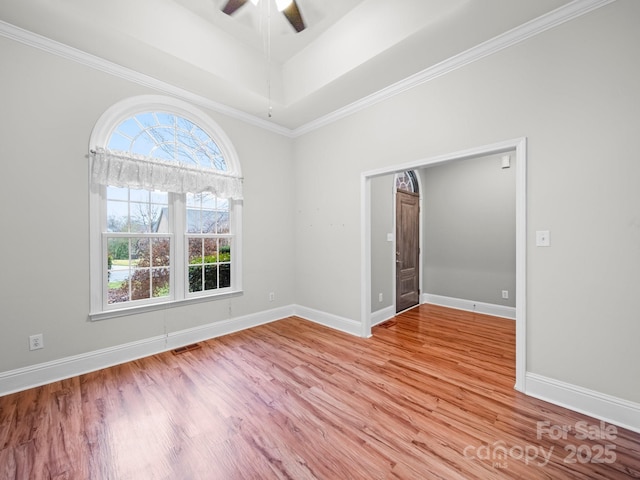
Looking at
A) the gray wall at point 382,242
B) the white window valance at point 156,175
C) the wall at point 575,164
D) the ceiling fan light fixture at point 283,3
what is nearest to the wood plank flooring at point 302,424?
the wall at point 575,164

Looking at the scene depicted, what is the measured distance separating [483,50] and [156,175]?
3.58 meters

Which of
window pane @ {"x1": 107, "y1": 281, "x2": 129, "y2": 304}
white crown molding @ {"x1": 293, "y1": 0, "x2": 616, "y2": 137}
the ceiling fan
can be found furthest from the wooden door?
window pane @ {"x1": 107, "y1": 281, "x2": 129, "y2": 304}

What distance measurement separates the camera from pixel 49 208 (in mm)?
2449

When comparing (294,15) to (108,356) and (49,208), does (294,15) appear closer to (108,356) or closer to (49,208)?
(49,208)

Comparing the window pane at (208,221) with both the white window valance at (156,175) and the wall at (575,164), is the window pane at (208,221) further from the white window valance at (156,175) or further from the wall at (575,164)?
the wall at (575,164)

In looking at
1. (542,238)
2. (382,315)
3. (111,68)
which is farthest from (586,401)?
(111,68)

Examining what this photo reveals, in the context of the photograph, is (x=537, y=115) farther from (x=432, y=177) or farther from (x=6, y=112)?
(x=6, y=112)

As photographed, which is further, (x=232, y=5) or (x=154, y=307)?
(x=154, y=307)

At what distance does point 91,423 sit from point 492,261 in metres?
5.32

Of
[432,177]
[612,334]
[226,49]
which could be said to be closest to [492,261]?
[432,177]

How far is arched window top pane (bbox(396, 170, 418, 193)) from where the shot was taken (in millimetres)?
4621

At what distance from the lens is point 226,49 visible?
2969 mm

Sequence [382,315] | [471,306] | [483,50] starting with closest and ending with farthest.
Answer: [483,50], [382,315], [471,306]

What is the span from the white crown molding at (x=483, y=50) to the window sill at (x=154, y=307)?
9.90 feet
